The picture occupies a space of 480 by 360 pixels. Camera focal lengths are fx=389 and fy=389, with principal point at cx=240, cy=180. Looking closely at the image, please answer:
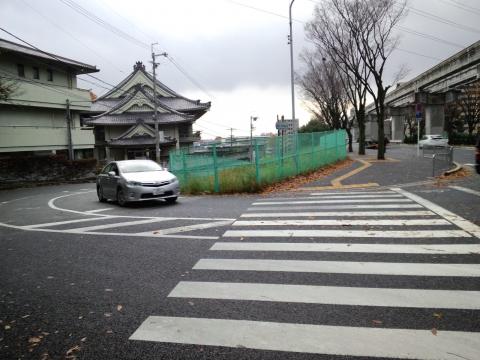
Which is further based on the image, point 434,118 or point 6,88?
point 434,118

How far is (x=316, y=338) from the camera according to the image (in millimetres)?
3324

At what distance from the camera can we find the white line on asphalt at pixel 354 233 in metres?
6.72

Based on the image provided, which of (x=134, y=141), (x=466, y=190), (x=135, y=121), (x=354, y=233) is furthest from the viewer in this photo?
(x=135, y=121)

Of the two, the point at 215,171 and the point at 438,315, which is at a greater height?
the point at 215,171

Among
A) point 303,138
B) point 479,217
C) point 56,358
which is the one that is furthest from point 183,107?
point 56,358

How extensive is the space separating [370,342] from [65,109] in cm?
3593

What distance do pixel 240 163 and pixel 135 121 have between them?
3535 cm

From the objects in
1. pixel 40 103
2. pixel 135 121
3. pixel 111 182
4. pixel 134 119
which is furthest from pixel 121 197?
pixel 134 119

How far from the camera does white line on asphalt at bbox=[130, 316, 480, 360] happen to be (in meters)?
3.07

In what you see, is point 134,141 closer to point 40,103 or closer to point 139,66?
point 139,66

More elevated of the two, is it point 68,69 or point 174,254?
point 68,69

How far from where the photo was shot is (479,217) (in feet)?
25.9

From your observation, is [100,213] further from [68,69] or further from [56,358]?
[68,69]

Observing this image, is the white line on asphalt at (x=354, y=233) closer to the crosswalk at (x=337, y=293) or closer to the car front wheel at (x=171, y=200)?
the crosswalk at (x=337, y=293)
